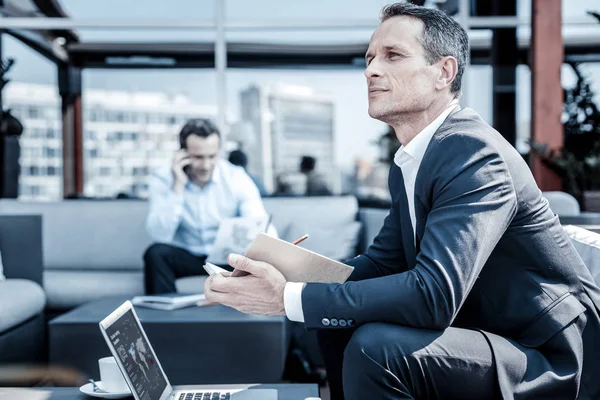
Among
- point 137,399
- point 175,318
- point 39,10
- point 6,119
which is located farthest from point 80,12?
point 137,399

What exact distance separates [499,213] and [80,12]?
5964mm

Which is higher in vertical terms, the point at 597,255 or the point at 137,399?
the point at 597,255

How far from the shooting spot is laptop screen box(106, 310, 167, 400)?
146cm

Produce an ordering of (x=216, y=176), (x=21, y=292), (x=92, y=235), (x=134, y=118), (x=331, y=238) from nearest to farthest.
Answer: (x=21, y=292) < (x=216, y=176) < (x=331, y=238) < (x=92, y=235) < (x=134, y=118)

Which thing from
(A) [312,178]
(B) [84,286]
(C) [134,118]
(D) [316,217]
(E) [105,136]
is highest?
(C) [134,118]

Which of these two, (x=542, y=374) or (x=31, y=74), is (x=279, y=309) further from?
(x=31, y=74)

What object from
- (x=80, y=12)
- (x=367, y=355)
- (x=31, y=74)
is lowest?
(x=367, y=355)

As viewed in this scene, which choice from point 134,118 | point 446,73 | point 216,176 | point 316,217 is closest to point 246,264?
point 446,73

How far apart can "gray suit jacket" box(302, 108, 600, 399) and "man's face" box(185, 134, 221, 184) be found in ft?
7.74

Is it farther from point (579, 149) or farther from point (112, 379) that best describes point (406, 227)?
point (579, 149)

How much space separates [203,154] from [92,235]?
0.97 metres

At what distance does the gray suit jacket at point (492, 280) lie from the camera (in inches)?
50.1

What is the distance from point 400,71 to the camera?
1.54 meters

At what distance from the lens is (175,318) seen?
7.95 ft
